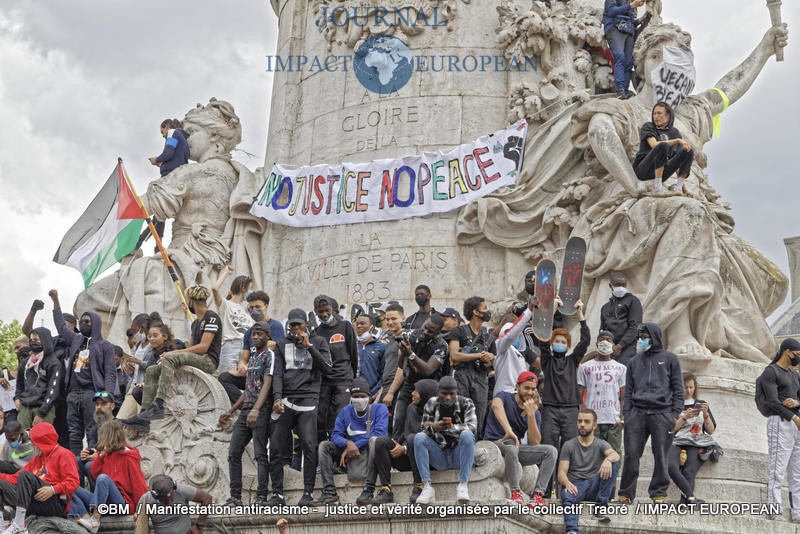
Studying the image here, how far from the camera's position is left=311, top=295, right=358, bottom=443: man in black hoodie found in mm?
14016

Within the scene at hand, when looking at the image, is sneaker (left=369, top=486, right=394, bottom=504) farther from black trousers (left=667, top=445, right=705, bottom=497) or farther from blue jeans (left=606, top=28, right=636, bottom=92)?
blue jeans (left=606, top=28, right=636, bottom=92)

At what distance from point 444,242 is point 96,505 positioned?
7.19 metres

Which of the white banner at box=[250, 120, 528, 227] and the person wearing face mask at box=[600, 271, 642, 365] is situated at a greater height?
the white banner at box=[250, 120, 528, 227]

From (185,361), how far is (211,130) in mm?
7707

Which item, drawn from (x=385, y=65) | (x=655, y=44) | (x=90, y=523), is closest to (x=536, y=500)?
(x=90, y=523)

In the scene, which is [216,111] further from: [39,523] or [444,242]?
[39,523]

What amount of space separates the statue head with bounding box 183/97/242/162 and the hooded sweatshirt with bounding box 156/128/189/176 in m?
0.24

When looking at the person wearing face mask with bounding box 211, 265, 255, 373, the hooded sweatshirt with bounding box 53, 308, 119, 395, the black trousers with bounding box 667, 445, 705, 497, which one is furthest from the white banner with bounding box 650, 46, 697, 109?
the hooded sweatshirt with bounding box 53, 308, 119, 395

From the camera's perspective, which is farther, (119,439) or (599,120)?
(599,120)

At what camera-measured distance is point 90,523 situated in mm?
13219

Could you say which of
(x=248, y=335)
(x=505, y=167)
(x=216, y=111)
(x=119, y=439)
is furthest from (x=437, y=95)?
(x=119, y=439)

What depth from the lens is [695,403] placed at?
46.6 feet

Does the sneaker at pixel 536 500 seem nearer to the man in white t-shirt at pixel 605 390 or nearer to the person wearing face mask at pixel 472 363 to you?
the person wearing face mask at pixel 472 363

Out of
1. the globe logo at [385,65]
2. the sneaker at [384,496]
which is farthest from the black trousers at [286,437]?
the globe logo at [385,65]
